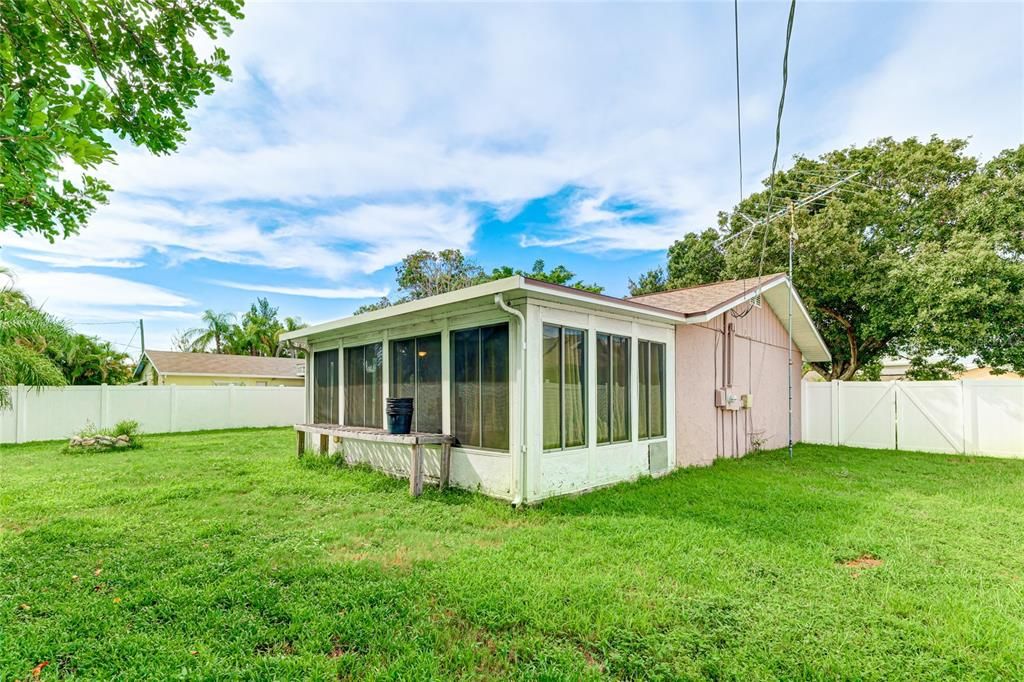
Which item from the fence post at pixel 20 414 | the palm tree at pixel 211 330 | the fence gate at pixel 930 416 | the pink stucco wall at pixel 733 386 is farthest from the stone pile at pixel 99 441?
the palm tree at pixel 211 330

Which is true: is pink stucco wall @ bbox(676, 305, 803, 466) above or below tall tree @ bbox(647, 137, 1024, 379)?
below

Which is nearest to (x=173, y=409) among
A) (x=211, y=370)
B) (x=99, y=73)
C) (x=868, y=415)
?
(x=211, y=370)

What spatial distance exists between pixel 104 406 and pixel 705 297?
1405 centimetres

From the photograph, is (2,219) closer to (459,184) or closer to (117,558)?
(117,558)

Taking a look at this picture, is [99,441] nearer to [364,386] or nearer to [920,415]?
[364,386]

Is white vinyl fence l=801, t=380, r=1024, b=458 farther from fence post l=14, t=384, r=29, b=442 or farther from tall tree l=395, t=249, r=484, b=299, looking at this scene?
fence post l=14, t=384, r=29, b=442

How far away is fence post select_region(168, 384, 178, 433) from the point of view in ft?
→ 42.6

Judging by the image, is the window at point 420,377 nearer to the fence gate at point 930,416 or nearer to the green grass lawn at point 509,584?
the green grass lawn at point 509,584

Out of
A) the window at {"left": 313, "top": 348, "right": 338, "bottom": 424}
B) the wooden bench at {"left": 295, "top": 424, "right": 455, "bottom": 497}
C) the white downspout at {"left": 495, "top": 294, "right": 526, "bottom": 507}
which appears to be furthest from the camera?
the window at {"left": 313, "top": 348, "right": 338, "bottom": 424}

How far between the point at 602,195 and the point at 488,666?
40.6ft

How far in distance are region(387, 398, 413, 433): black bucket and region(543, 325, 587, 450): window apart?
6.18ft

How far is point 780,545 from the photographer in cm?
391

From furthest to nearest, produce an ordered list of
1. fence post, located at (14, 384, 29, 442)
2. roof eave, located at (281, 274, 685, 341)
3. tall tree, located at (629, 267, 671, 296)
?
tall tree, located at (629, 267, 671, 296) < fence post, located at (14, 384, 29, 442) < roof eave, located at (281, 274, 685, 341)

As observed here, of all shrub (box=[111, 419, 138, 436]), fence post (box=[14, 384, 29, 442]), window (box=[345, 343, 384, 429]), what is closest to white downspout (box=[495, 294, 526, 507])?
window (box=[345, 343, 384, 429])
